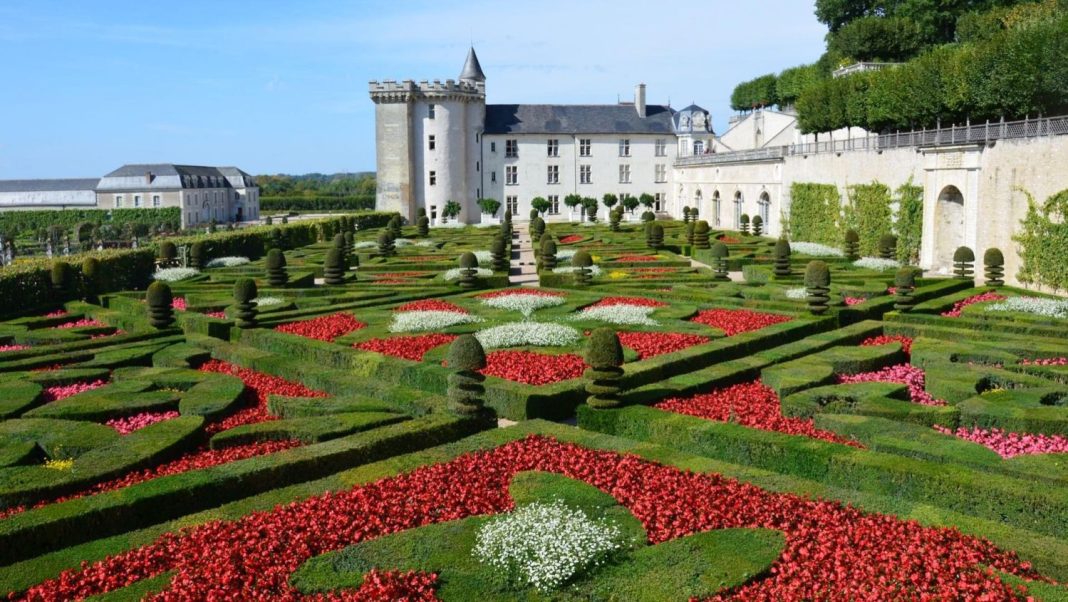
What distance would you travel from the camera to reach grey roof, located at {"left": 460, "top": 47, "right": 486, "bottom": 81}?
68.2 m

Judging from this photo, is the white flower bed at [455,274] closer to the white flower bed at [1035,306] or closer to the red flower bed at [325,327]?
the red flower bed at [325,327]

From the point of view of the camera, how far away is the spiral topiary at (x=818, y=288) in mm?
18531

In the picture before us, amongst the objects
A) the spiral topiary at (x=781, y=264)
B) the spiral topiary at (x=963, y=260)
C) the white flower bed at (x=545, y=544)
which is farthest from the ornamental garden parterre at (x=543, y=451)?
the spiral topiary at (x=781, y=264)

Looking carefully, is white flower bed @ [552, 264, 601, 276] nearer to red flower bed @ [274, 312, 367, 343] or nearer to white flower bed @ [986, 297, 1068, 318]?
red flower bed @ [274, 312, 367, 343]

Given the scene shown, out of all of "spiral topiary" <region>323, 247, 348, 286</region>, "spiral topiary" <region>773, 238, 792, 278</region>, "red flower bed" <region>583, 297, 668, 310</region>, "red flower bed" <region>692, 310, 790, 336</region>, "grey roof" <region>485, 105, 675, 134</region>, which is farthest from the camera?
"grey roof" <region>485, 105, 675, 134</region>

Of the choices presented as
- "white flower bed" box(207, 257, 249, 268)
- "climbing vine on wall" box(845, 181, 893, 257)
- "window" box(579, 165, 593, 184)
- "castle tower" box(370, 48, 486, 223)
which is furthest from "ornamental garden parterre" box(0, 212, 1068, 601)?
"window" box(579, 165, 593, 184)

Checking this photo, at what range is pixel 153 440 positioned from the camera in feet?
35.5

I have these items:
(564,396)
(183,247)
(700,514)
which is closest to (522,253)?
A: (183,247)

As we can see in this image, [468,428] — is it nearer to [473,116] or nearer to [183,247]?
[183,247]

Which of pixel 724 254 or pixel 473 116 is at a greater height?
pixel 473 116

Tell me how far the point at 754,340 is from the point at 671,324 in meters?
2.38

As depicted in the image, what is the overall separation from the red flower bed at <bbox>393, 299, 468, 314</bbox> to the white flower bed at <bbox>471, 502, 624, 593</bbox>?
1209 cm

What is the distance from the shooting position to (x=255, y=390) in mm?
14117

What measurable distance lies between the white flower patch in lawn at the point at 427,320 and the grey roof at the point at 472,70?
5134 centimetres
